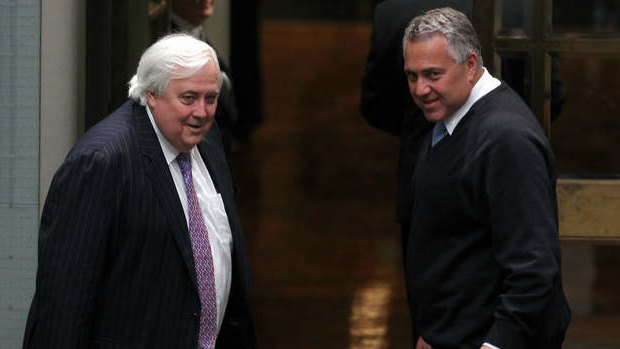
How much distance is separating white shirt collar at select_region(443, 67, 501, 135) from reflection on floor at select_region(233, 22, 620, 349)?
2398 mm

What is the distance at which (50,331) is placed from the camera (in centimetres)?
448

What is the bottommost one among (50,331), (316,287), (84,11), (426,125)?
(316,287)

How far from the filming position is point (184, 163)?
185 inches

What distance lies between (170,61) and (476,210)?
0.97m

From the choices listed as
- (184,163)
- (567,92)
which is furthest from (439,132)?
(567,92)

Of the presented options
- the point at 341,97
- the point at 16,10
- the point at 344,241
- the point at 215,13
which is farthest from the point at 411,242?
the point at 341,97

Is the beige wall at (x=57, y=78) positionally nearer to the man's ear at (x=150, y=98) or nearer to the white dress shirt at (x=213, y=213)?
the white dress shirt at (x=213, y=213)

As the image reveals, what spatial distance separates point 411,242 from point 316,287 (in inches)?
183

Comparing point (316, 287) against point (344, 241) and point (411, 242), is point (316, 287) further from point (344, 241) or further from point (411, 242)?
point (411, 242)

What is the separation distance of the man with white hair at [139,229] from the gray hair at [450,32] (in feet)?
1.97

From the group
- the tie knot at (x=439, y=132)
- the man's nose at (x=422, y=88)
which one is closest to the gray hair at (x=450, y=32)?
the man's nose at (x=422, y=88)

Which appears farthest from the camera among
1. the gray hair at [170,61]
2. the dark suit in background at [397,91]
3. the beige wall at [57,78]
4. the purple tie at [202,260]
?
the dark suit in background at [397,91]

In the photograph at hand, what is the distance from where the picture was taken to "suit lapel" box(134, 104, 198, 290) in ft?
15.0

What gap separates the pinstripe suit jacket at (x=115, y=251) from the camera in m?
4.45
